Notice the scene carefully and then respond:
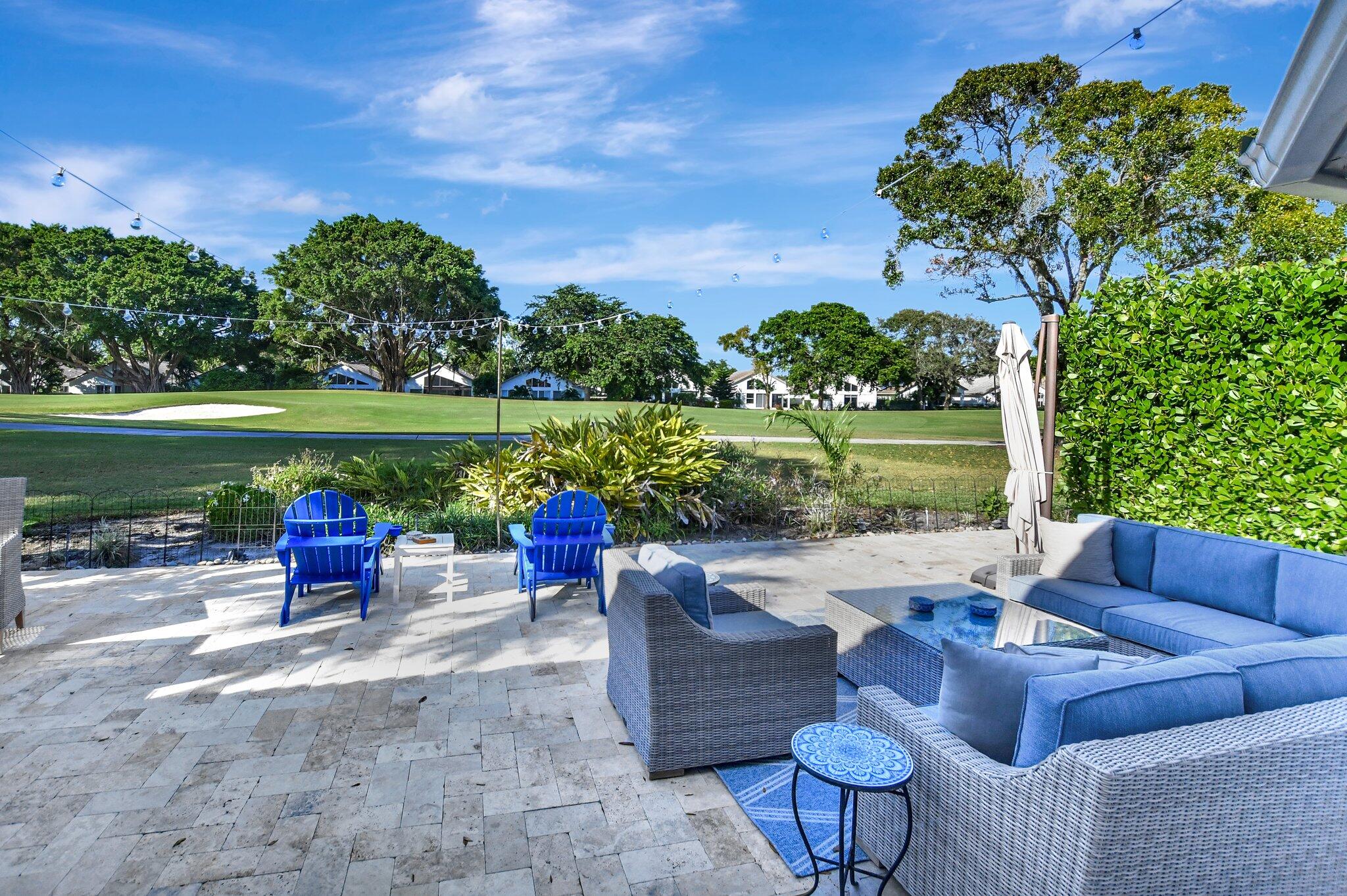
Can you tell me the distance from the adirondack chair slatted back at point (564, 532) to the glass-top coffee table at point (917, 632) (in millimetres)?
1860

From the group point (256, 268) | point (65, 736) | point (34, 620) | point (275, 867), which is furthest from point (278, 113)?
point (256, 268)

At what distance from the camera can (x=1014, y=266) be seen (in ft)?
47.5

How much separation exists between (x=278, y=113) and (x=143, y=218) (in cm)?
617

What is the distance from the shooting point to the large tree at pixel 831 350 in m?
36.8

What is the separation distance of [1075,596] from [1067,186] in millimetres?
11538

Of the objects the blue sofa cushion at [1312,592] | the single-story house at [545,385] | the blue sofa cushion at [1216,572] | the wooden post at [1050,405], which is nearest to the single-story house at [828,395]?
the single-story house at [545,385]

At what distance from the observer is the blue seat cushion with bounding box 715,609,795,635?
3.21 m

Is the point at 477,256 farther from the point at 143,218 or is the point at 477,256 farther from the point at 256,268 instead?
the point at 143,218

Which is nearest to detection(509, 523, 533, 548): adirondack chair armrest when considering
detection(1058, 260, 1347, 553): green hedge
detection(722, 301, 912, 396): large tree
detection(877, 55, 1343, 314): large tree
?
detection(1058, 260, 1347, 553): green hedge

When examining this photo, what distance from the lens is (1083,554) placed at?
14.4 feet

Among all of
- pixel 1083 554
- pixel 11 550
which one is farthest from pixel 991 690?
pixel 11 550

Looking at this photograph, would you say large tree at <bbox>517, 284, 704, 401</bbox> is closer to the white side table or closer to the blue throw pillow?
the white side table

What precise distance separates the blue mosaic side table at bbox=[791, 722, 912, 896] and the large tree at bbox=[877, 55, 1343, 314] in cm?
1166

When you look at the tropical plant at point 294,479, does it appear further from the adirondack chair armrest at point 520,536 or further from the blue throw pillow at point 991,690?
the blue throw pillow at point 991,690
